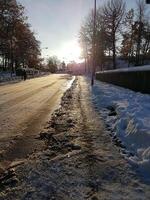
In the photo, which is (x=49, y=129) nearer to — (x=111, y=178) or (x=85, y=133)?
(x=85, y=133)

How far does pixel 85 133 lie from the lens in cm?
912

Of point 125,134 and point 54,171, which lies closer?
point 54,171

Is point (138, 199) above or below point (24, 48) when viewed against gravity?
below

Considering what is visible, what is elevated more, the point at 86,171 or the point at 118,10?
the point at 118,10

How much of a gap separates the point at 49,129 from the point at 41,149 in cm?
238

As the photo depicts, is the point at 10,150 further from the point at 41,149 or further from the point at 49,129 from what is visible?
the point at 49,129

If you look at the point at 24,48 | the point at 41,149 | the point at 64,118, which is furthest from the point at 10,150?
the point at 24,48

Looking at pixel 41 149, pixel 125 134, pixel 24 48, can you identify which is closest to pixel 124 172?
pixel 41 149

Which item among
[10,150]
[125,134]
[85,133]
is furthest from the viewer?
[85,133]

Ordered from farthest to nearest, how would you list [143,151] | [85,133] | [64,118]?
[64,118] < [85,133] < [143,151]

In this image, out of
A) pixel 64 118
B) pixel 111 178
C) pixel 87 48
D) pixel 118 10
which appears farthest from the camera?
pixel 87 48

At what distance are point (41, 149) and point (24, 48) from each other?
7174 cm

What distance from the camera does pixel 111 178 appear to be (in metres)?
5.47

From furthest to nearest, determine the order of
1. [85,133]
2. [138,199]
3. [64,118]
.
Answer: [64,118] < [85,133] < [138,199]
